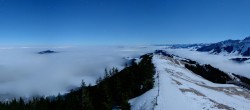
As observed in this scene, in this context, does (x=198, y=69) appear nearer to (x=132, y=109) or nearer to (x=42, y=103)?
(x=42, y=103)

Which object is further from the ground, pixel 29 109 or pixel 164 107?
pixel 164 107

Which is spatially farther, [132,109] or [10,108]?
[10,108]

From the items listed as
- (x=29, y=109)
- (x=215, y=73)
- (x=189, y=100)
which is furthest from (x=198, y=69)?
(x=189, y=100)

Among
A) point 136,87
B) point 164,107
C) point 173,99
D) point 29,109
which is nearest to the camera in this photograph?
point 164,107

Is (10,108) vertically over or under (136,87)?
under

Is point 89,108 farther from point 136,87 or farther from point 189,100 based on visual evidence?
point 189,100

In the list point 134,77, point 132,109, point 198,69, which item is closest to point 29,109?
point 134,77

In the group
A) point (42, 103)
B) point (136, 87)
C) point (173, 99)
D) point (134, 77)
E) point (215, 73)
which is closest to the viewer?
point (173, 99)

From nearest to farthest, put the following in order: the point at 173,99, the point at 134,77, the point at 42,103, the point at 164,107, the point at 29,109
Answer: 1. the point at 164,107
2. the point at 173,99
3. the point at 134,77
4. the point at 29,109
5. the point at 42,103

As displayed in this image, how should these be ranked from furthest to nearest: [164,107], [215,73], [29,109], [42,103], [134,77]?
[215,73] < [42,103] < [29,109] < [134,77] < [164,107]
